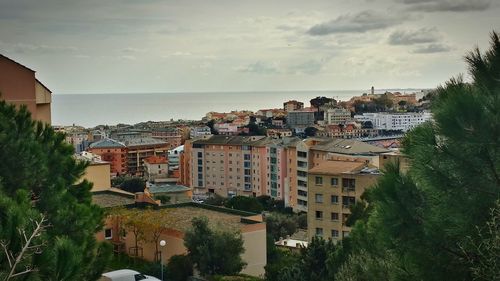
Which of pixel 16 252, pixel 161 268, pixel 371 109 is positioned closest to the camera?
pixel 16 252

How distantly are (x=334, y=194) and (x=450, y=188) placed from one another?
15.1 metres

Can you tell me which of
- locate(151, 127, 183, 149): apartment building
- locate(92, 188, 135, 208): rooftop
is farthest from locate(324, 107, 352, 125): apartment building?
locate(92, 188, 135, 208): rooftop

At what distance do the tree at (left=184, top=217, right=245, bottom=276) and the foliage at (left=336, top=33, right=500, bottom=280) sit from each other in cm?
814

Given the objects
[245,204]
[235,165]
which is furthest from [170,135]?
[245,204]

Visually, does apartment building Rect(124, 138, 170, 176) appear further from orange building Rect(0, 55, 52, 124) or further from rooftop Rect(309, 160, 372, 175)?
orange building Rect(0, 55, 52, 124)

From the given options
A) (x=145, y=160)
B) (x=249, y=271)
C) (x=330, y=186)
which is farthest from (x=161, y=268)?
(x=145, y=160)

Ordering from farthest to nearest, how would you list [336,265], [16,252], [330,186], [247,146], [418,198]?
[247,146]
[330,186]
[336,265]
[418,198]
[16,252]

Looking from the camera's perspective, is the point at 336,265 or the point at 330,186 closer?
the point at 336,265

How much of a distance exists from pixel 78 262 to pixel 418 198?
5.69 feet

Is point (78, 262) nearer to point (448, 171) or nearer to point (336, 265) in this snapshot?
point (448, 171)

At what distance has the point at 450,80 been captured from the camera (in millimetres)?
3225

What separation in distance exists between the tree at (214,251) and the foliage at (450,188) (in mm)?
8144

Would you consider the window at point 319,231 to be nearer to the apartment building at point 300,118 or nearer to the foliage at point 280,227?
the foliage at point 280,227

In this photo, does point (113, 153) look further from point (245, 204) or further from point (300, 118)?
point (300, 118)
